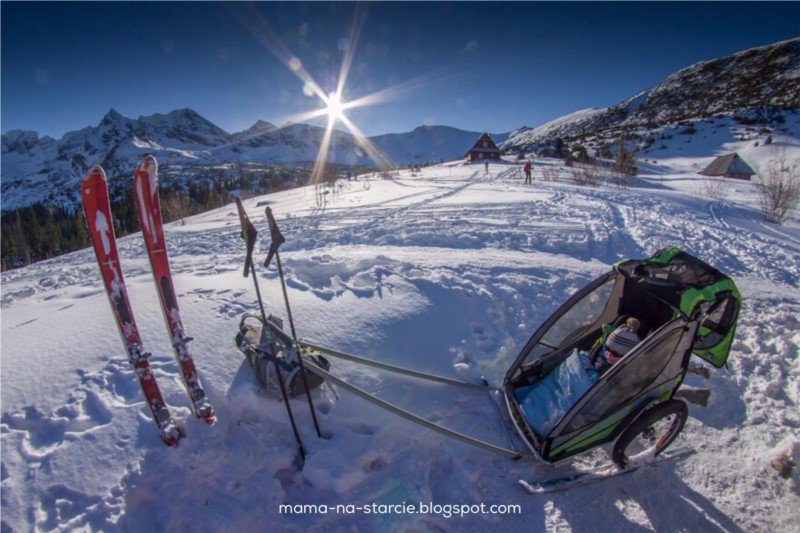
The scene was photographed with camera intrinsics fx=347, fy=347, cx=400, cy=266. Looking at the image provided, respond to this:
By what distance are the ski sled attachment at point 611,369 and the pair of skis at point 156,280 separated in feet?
1.92

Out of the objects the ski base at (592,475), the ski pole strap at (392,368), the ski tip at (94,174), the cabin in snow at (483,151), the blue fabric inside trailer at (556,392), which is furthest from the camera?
the cabin in snow at (483,151)

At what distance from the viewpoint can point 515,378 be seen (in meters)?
3.50

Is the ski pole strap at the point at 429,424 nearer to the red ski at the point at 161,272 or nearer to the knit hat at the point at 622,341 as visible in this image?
the red ski at the point at 161,272

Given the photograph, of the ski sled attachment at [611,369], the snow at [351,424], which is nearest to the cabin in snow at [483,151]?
the snow at [351,424]

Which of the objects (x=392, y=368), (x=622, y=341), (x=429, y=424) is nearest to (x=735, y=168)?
(x=622, y=341)

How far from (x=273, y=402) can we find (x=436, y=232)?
6.89 metres

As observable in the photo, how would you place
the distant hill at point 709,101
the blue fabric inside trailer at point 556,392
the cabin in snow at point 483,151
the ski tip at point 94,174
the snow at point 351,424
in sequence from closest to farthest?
1. the snow at point 351,424
2. the ski tip at point 94,174
3. the blue fabric inside trailer at point 556,392
4. the distant hill at point 709,101
5. the cabin in snow at point 483,151

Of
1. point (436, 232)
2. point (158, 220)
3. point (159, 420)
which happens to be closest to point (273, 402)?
point (159, 420)

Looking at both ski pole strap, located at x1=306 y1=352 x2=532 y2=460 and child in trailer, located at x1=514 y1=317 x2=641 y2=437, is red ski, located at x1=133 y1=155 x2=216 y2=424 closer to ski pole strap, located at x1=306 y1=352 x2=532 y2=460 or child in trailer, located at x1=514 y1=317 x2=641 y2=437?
ski pole strap, located at x1=306 y1=352 x2=532 y2=460

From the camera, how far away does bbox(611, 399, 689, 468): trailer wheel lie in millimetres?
2658

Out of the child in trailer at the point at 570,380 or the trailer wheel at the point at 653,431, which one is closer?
the trailer wheel at the point at 653,431

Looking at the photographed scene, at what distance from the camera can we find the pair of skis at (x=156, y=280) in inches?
103

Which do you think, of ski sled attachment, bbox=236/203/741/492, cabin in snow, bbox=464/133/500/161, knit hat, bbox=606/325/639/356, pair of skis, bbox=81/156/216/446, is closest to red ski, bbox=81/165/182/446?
pair of skis, bbox=81/156/216/446

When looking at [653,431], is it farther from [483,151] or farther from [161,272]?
[483,151]
